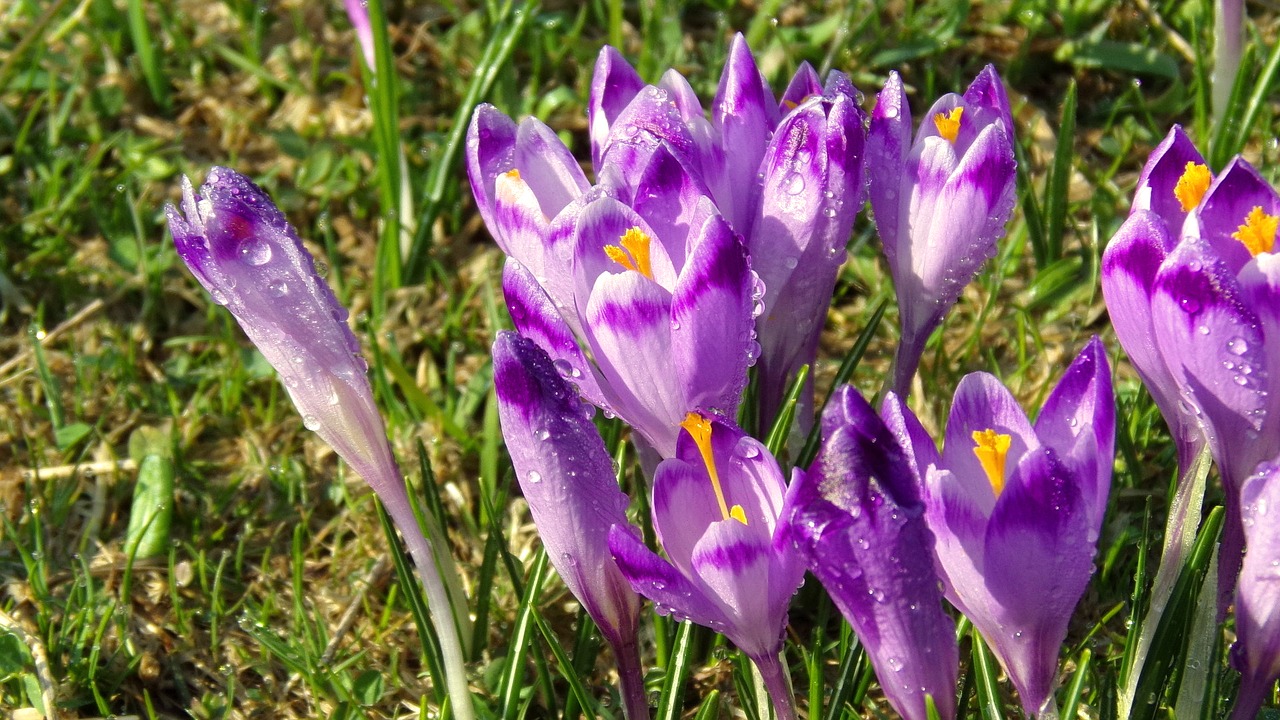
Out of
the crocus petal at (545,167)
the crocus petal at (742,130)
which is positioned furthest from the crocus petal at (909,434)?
the crocus petal at (545,167)

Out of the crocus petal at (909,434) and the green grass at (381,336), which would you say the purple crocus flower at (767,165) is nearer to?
the green grass at (381,336)

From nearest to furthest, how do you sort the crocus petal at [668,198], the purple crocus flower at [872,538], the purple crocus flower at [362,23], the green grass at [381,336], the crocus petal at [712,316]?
1. the purple crocus flower at [872,538]
2. the crocus petal at [712,316]
3. the crocus petal at [668,198]
4. the green grass at [381,336]
5. the purple crocus flower at [362,23]

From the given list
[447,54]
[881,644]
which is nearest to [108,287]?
[447,54]

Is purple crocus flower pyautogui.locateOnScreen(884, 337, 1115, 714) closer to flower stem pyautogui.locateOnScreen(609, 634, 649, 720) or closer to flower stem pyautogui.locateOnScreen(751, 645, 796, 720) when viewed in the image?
flower stem pyautogui.locateOnScreen(751, 645, 796, 720)

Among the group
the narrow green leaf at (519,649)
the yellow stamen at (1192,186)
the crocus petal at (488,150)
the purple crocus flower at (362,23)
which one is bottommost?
the narrow green leaf at (519,649)

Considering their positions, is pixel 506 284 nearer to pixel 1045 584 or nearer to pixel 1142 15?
pixel 1045 584

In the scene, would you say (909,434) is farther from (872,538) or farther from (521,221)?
(521,221)

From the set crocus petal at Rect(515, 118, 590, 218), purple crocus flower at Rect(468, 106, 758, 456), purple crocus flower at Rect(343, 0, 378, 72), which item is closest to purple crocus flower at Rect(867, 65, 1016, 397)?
purple crocus flower at Rect(468, 106, 758, 456)
